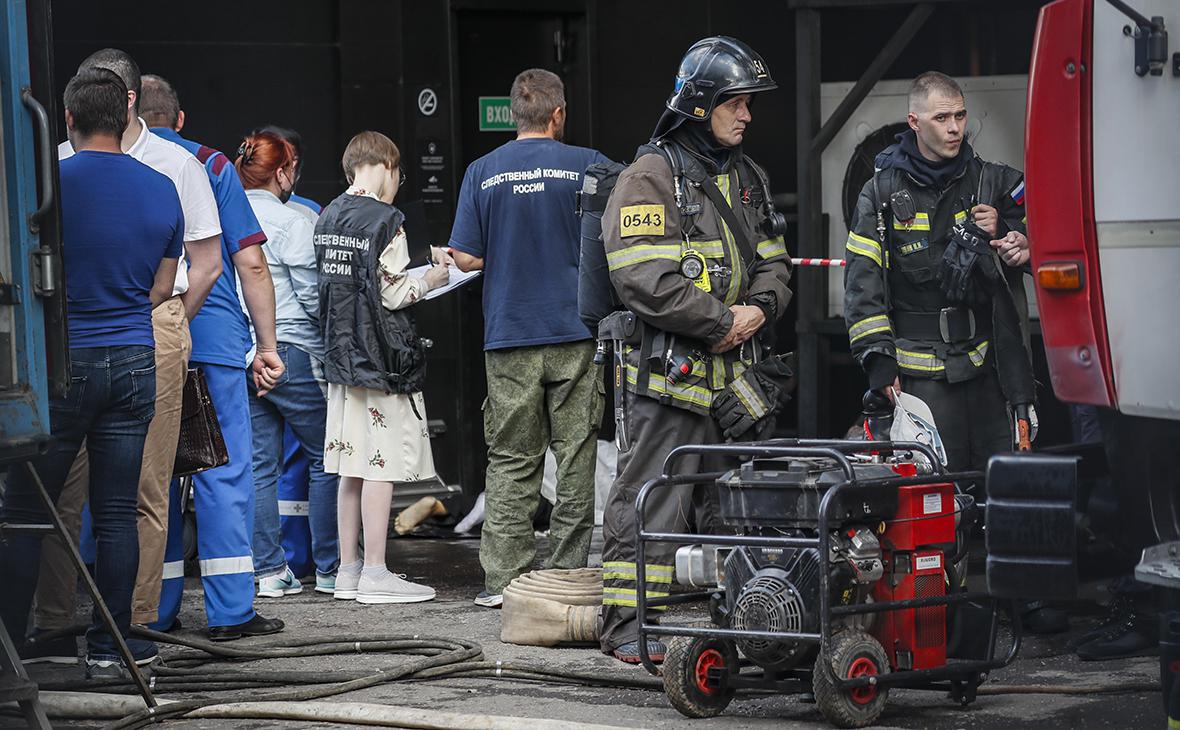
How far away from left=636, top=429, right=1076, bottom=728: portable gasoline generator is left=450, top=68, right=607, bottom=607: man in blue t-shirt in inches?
76.1

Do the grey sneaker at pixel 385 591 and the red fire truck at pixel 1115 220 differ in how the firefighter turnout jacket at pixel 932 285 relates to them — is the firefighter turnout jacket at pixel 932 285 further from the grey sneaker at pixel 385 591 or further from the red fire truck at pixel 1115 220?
the grey sneaker at pixel 385 591

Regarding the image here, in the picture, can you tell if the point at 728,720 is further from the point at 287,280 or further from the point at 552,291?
the point at 287,280

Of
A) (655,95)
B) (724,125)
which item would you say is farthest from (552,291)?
(655,95)

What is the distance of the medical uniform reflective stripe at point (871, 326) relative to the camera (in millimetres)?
6586

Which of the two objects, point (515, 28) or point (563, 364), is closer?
point (563, 364)

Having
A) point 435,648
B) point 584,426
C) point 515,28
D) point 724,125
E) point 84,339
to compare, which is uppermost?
point 515,28

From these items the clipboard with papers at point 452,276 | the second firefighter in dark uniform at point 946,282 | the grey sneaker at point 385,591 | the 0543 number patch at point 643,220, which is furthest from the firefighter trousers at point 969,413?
the grey sneaker at point 385,591

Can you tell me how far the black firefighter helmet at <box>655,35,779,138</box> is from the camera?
612cm

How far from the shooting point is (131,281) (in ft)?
20.1

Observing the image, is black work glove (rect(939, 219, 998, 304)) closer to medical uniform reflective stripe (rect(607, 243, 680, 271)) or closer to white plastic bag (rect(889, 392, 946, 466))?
white plastic bag (rect(889, 392, 946, 466))

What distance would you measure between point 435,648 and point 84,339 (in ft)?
5.73

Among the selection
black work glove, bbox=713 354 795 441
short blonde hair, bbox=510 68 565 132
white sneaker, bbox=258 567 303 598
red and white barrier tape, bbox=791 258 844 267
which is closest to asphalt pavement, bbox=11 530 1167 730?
white sneaker, bbox=258 567 303 598

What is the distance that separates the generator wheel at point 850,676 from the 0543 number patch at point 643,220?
65.2 inches

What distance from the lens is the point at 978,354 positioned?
6680 mm
